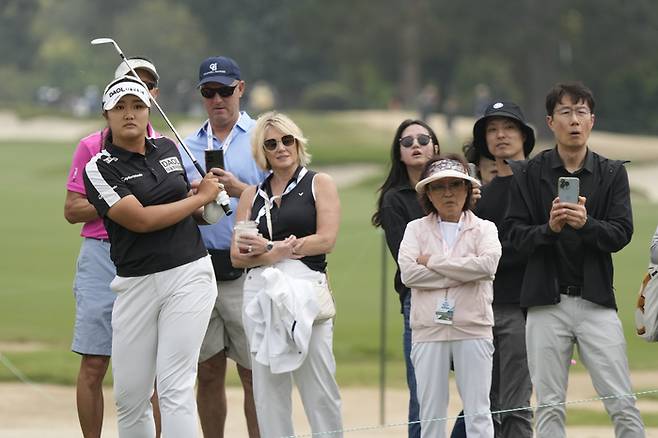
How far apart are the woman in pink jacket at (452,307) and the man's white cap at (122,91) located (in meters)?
1.46

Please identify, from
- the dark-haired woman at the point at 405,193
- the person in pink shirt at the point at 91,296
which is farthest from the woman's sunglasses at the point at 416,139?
the person in pink shirt at the point at 91,296

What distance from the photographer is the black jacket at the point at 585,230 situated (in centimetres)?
675

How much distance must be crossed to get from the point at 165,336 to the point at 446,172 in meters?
1.60

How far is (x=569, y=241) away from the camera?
680 centimetres

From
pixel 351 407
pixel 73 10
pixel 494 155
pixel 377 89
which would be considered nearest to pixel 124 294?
pixel 494 155

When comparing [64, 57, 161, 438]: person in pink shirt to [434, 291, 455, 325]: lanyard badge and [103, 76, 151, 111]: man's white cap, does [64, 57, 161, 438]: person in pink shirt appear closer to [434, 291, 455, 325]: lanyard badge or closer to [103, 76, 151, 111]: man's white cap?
[103, 76, 151, 111]: man's white cap

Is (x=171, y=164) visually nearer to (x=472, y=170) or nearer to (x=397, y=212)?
(x=397, y=212)

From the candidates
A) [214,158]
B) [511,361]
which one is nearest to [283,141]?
[214,158]

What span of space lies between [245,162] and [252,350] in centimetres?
135

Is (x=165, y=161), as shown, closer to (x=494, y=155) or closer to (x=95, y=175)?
(x=95, y=175)

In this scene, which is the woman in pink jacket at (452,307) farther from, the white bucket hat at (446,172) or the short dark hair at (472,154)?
the short dark hair at (472,154)

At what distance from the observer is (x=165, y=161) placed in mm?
6812

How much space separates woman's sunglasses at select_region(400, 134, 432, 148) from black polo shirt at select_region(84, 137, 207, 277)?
1.54 meters

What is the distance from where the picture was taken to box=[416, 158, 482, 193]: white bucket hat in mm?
6871
